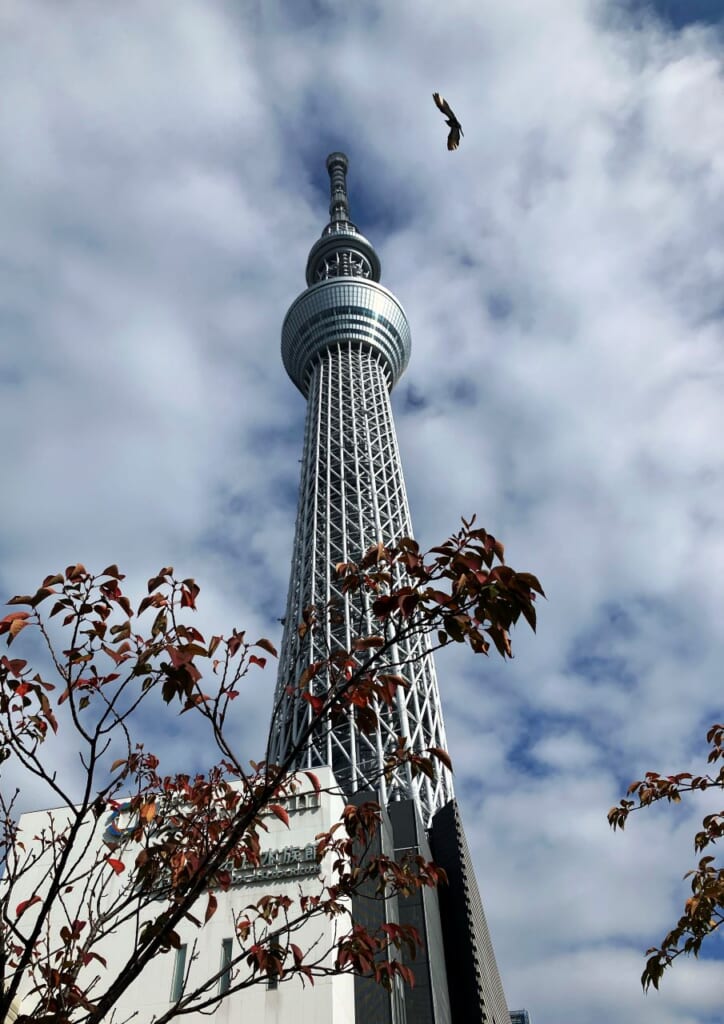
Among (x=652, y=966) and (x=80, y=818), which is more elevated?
(x=80, y=818)

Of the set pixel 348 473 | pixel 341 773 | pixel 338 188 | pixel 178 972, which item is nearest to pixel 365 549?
pixel 341 773

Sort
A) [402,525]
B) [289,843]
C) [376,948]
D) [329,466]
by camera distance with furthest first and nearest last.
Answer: [329,466] < [402,525] < [289,843] < [376,948]

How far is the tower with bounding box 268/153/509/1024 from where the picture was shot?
31422 millimetres

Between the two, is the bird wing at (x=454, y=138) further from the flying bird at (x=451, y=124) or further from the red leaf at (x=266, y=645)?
the red leaf at (x=266, y=645)

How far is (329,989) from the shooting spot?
65.8 feet

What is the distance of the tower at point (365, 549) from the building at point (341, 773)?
135 mm

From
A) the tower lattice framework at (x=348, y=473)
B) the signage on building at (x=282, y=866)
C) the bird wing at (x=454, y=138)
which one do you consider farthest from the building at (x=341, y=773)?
the bird wing at (x=454, y=138)

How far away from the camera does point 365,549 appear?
148 ft

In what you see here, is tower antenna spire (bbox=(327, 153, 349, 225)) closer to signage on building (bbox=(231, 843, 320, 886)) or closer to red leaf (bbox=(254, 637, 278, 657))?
signage on building (bbox=(231, 843, 320, 886))

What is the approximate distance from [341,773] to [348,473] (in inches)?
1259

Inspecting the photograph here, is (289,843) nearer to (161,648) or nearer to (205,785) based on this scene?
(205,785)

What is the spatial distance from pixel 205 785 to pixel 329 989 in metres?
13.8

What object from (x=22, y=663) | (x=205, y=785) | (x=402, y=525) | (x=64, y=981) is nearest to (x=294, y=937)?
(x=205, y=785)

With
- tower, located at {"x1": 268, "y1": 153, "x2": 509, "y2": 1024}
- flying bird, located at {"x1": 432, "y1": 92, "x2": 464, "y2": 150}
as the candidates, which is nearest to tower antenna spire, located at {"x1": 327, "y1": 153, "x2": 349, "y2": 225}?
tower, located at {"x1": 268, "y1": 153, "x2": 509, "y2": 1024}
